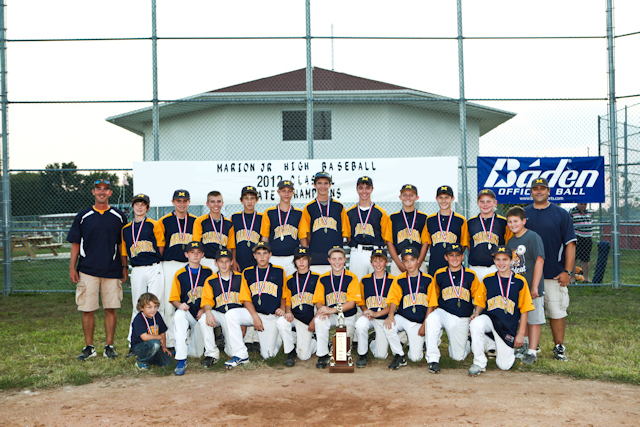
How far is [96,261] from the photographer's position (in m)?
5.45

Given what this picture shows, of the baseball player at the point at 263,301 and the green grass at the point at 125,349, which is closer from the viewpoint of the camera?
the green grass at the point at 125,349

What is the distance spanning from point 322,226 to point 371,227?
0.56 metres

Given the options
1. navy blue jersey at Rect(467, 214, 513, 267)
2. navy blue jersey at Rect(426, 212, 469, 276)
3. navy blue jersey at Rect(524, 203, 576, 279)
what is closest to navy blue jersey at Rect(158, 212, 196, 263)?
navy blue jersey at Rect(426, 212, 469, 276)

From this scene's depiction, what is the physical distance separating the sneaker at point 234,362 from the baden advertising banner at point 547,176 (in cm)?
484

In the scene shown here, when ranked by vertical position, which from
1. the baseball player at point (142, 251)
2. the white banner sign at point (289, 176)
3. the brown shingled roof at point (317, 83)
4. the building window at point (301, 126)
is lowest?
the baseball player at point (142, 251)

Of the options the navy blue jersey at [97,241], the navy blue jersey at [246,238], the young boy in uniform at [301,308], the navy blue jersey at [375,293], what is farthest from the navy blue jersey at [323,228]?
the navy blue jersey at [97,241]

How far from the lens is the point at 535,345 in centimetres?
507

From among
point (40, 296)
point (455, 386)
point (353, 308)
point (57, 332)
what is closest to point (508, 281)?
point (455, 386)

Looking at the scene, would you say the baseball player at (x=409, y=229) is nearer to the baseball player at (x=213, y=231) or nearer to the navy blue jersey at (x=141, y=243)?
the baseball player at (x=213, y=231)

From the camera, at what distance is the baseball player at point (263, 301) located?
17.2ft

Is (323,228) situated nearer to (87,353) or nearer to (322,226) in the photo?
(322,226)

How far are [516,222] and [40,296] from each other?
801 centimetres

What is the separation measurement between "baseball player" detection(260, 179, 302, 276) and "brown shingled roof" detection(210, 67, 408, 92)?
884 cm

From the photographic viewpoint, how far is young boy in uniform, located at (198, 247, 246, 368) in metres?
5.13
